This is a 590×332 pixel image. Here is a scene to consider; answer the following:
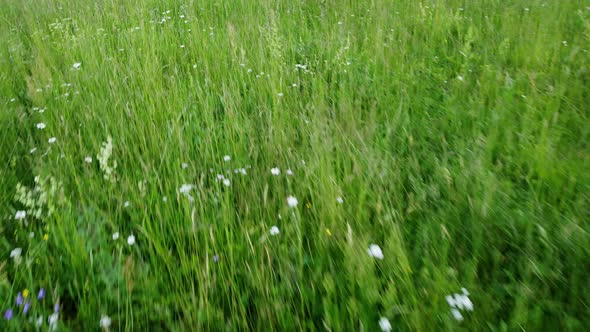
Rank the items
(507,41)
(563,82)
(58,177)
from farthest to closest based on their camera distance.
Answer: (507,41) → (563,82) → (58,177)

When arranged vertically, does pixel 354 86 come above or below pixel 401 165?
above

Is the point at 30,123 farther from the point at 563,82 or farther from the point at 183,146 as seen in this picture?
the point at 563,82

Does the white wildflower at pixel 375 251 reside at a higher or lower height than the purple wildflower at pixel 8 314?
lower

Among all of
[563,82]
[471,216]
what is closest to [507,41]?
[563,82]

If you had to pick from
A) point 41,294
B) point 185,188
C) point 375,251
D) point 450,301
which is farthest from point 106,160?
point 450,301

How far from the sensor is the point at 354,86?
267cm

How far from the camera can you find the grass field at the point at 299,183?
1.29 m

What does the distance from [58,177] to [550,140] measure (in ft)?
7.95

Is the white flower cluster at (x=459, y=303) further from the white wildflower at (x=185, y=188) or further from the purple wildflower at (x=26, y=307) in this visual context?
the purple wildflower at (x=26, y=307)

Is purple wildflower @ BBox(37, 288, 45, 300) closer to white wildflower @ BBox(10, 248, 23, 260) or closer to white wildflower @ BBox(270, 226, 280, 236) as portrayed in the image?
white wildflower @ BBox(10, 248, 23, 260)

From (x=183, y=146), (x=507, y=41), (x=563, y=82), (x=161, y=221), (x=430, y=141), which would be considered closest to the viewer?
(x=161, y=221)

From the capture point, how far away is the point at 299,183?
1.75 metres

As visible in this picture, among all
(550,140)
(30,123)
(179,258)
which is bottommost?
(179,258)

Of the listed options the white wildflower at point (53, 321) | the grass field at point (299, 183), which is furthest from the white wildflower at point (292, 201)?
the white wildflower at point (53, 321)
